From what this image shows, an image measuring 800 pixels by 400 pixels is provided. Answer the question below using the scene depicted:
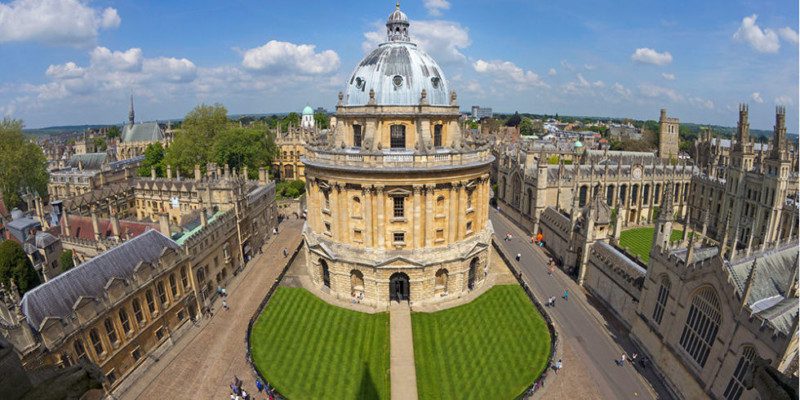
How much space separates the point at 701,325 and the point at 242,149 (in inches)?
2783

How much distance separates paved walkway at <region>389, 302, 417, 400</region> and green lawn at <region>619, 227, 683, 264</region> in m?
28.9

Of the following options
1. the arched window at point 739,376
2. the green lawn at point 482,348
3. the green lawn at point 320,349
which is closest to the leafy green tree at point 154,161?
the green lawn at point 320,349

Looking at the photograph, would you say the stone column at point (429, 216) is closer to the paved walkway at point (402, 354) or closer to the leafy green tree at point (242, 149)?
the paved walkway at point (402, 354)

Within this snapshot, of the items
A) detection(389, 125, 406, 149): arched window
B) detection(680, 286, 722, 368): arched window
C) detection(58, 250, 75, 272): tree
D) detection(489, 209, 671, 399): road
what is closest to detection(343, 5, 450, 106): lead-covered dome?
detection(389, 125, 406, 149): arched window

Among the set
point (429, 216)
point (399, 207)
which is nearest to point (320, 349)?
point (399, 207)

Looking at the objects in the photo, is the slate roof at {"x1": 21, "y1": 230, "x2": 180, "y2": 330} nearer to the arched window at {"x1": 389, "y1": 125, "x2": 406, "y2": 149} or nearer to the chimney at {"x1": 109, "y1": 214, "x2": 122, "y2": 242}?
the chimney at {"x1": 109, "y1": 214, "x2": 122, "y2": 242}

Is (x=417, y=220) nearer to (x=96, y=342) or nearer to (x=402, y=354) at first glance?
(x=402, y=354)

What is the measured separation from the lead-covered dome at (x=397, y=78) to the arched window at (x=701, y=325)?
77.5ft

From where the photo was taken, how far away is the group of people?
24969 mm

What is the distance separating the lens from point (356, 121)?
36000 millimetres

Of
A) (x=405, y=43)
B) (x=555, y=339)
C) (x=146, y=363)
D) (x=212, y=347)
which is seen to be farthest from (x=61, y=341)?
(x=405, y=43)

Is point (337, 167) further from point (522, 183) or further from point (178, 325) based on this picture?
point (522, 183)

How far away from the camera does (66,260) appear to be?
36219 mm

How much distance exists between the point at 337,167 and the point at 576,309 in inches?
935
